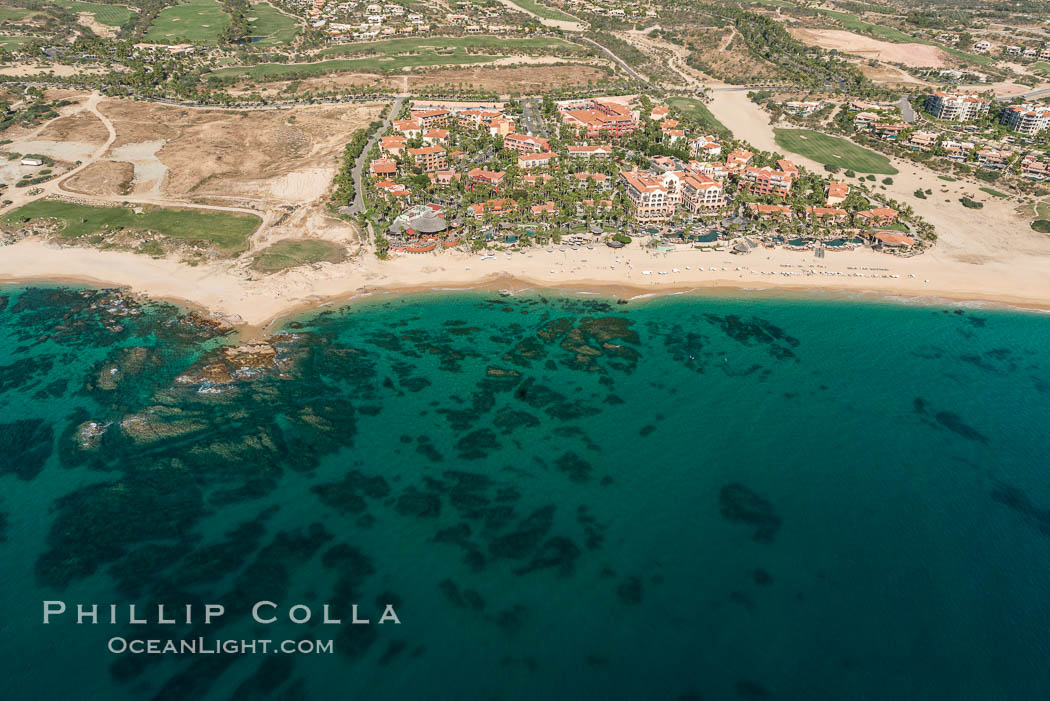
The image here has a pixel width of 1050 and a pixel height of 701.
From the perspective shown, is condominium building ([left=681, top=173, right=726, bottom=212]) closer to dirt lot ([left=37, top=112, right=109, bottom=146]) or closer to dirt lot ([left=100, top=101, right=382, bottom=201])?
dirt lot ([left=100, top=101, right=382, bottom=201])

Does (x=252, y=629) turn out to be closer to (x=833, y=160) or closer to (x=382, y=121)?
(x=382, y=121)

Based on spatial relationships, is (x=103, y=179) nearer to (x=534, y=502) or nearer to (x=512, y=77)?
(x=512, y=77)

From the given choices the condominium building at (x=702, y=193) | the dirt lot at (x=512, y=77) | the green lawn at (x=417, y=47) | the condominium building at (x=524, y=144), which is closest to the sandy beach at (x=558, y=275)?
the condominium building at (x=702, y=193)

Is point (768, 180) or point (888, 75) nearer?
point (768, 180)

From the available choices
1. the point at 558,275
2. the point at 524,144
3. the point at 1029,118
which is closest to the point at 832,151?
the point at 1029,118

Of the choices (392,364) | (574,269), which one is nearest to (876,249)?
(574,269)

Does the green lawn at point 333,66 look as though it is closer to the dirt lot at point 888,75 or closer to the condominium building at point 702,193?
the condominium building at point 702,193
